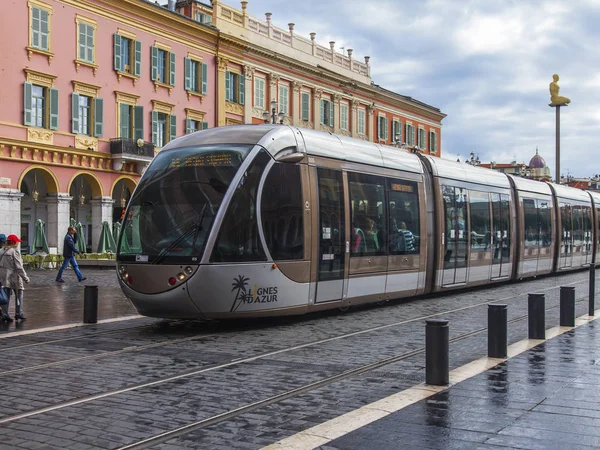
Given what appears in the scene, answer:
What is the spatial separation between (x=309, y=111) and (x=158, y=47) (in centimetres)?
1302

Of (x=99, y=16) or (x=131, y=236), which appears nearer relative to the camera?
(x=131, y=236)

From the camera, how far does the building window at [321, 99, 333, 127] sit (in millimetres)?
52406

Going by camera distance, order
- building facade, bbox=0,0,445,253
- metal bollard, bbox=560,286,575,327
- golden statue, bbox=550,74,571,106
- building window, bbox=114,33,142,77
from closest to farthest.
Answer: metal bollard, bbox=560,286,575,327 < golden statue, bbox=550,74,571,106 < building facade, bbox=0,0,445,253 < building window, bbox=114,33,142,77

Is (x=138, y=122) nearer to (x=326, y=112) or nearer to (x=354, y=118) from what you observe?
(x=326, y=112)

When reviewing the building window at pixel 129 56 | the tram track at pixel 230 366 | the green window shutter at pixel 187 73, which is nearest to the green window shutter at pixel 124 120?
the building window at pixel 129 56

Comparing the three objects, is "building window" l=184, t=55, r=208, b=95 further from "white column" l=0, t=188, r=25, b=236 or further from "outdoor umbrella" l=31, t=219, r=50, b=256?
"outdoor umbrella" l=31, t=219, r=50, b=256

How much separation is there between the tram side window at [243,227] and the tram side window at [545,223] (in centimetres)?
1512

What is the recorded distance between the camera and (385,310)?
1578 cm

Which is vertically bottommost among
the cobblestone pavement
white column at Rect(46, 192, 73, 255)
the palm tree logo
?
the cobblestone pavement

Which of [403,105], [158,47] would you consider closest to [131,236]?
[158,47]

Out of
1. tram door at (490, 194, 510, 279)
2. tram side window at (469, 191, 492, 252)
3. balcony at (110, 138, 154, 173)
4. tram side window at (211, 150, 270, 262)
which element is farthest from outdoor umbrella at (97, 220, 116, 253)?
tram side window at (211, 150, 270, 262)

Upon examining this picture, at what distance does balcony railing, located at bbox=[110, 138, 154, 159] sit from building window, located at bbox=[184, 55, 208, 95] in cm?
497

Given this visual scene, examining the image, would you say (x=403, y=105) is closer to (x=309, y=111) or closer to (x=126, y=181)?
(x=309, y=111)

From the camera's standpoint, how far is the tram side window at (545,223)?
2517 centimetres
